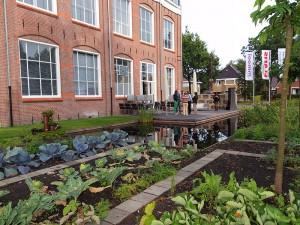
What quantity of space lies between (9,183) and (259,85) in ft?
143

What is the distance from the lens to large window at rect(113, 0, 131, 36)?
17031 millimetres

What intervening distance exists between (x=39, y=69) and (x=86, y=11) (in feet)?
16.9

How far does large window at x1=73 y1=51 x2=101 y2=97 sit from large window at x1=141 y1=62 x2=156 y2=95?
5.08 meters

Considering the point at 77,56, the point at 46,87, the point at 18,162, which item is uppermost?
the point at 77,56

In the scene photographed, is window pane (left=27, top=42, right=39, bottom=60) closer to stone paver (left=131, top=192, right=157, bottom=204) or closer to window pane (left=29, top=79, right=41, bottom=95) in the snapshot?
window pane (left=29, top=79, right=41, bottom=95)

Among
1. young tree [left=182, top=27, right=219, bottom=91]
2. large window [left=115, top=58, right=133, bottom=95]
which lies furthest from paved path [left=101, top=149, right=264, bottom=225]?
young tree [left=182, top=27, right=219, bottom=91]

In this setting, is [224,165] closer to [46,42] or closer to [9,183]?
[9,183]

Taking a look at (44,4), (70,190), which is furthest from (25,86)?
(70,190)

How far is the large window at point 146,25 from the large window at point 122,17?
164cm

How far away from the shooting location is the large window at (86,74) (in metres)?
14.2

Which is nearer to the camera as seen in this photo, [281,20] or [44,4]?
[281,20]

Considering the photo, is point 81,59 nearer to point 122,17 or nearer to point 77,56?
point 77,56

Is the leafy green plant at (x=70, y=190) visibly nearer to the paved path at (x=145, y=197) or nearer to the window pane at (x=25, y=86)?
the paved path at (x=145, y=197)

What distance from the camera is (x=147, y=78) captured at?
2044cm
